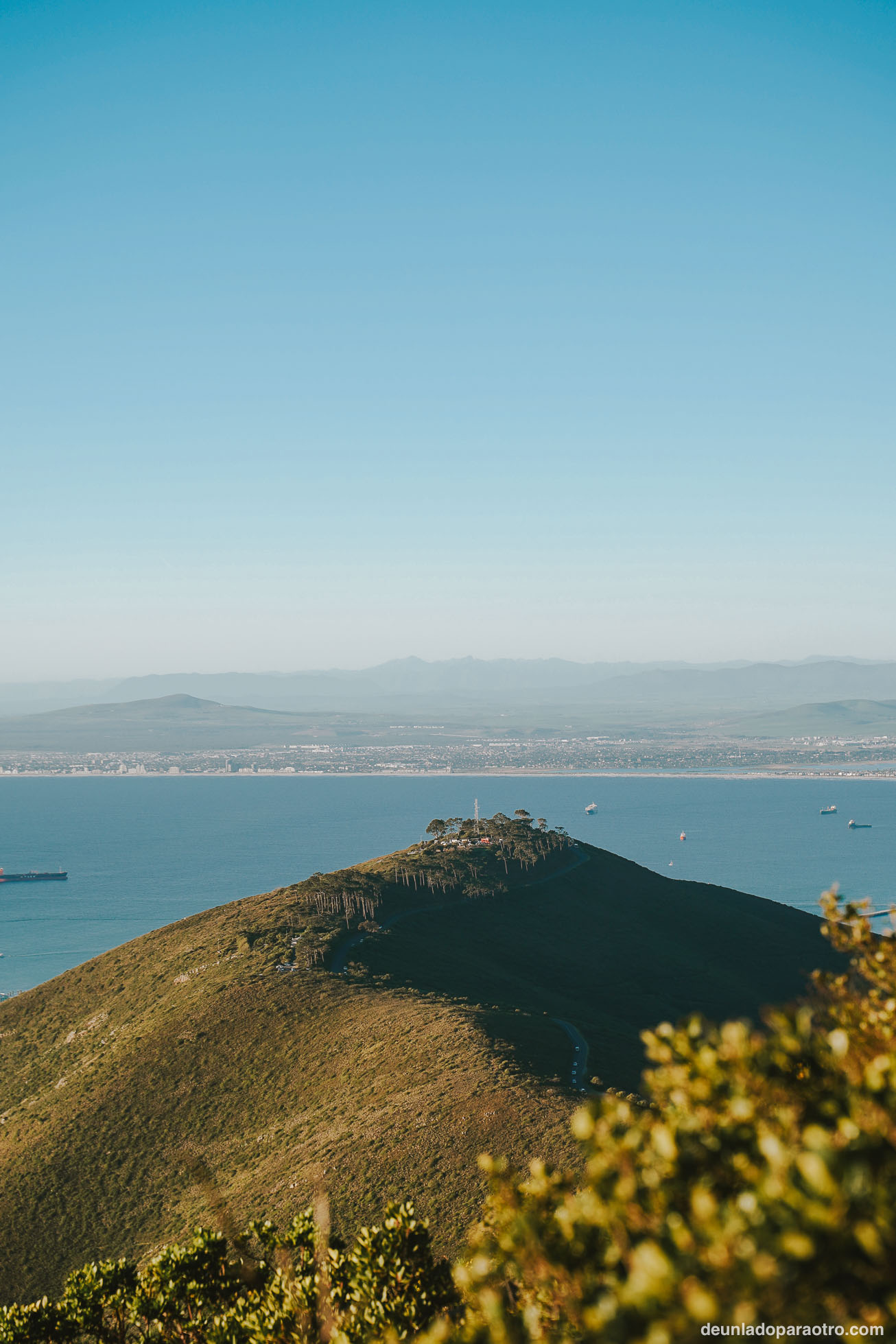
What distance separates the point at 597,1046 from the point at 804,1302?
53752 millimetres

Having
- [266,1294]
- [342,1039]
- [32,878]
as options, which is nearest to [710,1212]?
[266,1294]

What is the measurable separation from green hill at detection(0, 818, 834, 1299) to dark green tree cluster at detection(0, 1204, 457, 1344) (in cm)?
334

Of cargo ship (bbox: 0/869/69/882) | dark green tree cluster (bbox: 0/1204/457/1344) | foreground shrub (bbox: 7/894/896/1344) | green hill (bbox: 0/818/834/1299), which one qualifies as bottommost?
cargo ship (bbox: 0/869/69/882)

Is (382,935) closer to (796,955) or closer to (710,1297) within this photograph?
(796,955)

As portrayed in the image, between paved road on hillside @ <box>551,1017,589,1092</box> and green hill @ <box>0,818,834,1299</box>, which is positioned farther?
paved road on hillside @ <box>551,1017,589,1092</box>

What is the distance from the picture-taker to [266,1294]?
18.1 metres

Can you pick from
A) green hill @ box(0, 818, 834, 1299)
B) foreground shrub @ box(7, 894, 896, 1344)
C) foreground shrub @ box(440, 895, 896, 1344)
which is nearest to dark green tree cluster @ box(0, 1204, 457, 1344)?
foreground shrub @ box(7, 894, 896, 1344)

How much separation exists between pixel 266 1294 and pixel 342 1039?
4158 cm

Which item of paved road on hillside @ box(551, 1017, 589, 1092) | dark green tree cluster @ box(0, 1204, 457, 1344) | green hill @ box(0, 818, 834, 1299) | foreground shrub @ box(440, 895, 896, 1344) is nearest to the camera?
foreground shrub @ box(440, 895, 896, 1344)

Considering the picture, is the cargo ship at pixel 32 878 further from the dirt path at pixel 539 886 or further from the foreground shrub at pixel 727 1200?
the foreground shrub at pixel 727 1200

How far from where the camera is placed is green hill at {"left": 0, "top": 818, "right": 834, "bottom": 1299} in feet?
136

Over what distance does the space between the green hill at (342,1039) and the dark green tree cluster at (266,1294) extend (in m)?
3.34

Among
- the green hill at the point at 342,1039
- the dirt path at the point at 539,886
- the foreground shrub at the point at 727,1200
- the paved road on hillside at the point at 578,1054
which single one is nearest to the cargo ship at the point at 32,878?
the green hill at the point at 342,1039

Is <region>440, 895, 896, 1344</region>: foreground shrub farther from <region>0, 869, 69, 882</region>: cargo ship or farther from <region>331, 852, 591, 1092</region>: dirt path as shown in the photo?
<region>0, 869, 69, 882</region>: cargo ship
